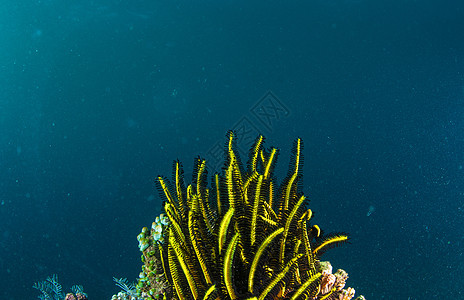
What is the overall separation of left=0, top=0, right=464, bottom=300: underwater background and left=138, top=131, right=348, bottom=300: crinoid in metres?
7.60

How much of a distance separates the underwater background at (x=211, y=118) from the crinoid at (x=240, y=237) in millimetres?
7599

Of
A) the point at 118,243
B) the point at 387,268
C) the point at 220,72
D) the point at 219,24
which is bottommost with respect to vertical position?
the point at 387,268

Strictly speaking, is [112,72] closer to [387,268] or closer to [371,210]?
[371,210]

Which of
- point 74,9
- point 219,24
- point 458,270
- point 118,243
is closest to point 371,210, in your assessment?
point 458,270

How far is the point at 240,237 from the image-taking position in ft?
7.28

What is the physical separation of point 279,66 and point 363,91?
2.79 m

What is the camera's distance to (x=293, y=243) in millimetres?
2318

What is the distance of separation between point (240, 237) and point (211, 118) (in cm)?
1036

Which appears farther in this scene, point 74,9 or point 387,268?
point 74,9

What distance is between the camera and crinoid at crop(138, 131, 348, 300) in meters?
2.04

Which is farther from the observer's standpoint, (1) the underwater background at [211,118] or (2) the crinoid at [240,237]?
(1) the underwater background at [211,118]

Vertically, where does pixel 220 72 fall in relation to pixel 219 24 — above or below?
below

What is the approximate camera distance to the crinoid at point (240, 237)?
2035 millimetres

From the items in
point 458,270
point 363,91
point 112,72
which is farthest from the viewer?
point 112,72
